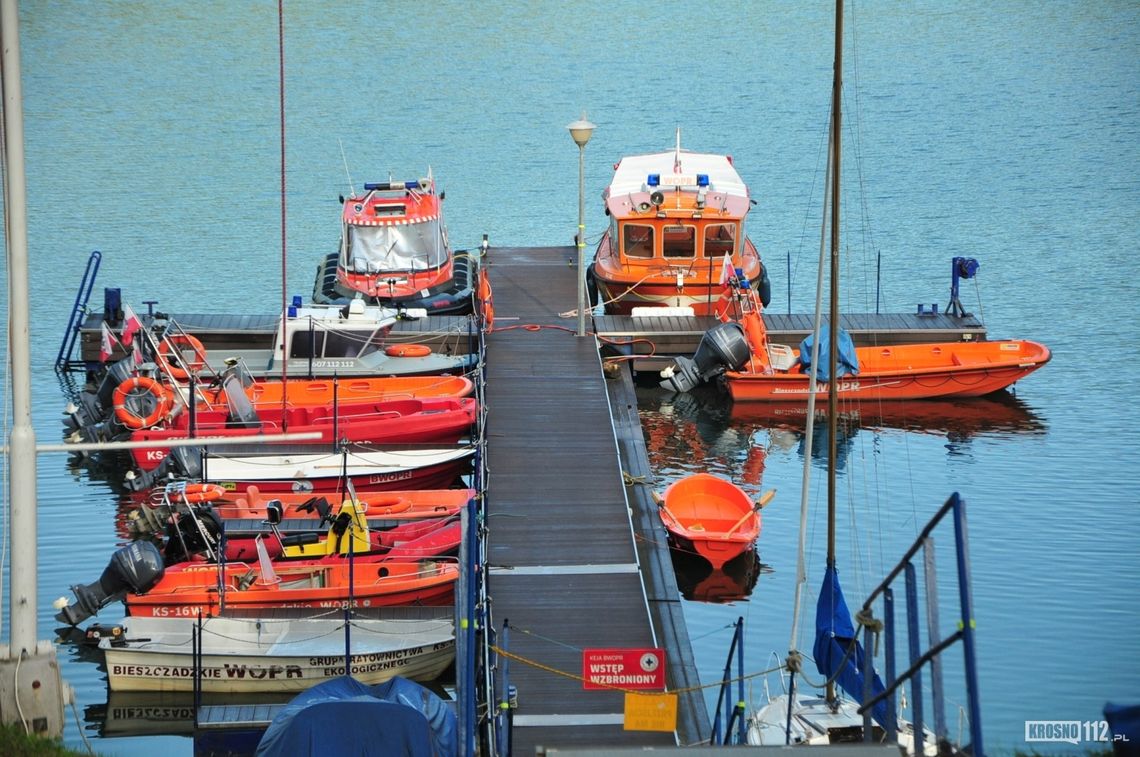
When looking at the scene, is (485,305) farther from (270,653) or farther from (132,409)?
(270,653)

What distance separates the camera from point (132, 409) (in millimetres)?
25578

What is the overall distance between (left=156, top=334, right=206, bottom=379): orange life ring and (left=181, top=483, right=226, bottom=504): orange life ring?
337 centimetres

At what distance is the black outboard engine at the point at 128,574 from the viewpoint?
65.7 feet

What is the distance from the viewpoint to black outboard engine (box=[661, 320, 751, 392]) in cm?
2903

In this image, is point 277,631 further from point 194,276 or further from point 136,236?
point 136,236

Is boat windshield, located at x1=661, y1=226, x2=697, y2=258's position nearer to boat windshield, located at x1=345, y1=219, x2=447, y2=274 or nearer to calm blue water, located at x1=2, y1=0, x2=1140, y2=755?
calm blue water, located at x1=2, y1=0, x2=1140, y2=755

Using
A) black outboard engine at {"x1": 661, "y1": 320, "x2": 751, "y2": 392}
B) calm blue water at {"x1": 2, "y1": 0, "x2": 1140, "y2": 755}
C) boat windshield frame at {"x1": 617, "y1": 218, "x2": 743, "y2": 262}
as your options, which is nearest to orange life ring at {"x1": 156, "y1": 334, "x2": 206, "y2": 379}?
calm blue water at {"x1": 2, "y1": 0, "x2": 1140, "y2": 755}

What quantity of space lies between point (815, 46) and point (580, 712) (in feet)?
183

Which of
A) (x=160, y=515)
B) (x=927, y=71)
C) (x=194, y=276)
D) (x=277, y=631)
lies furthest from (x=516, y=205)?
(x=277, y=631)

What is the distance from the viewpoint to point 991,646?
20.7 m

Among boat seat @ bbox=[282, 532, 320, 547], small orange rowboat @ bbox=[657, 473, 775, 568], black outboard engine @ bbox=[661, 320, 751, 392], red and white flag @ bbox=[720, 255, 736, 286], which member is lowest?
boat seat @ bbox=[282, 532, 320, 547]

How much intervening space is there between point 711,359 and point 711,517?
7326 millimetres

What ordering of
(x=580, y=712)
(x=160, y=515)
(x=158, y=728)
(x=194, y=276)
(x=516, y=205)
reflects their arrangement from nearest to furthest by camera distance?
(x=580, y=712), (x=158, y=728), (x=160, y=515), (x=194, y=276), (x=516, y=205)

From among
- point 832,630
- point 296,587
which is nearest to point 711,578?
point 832,630
